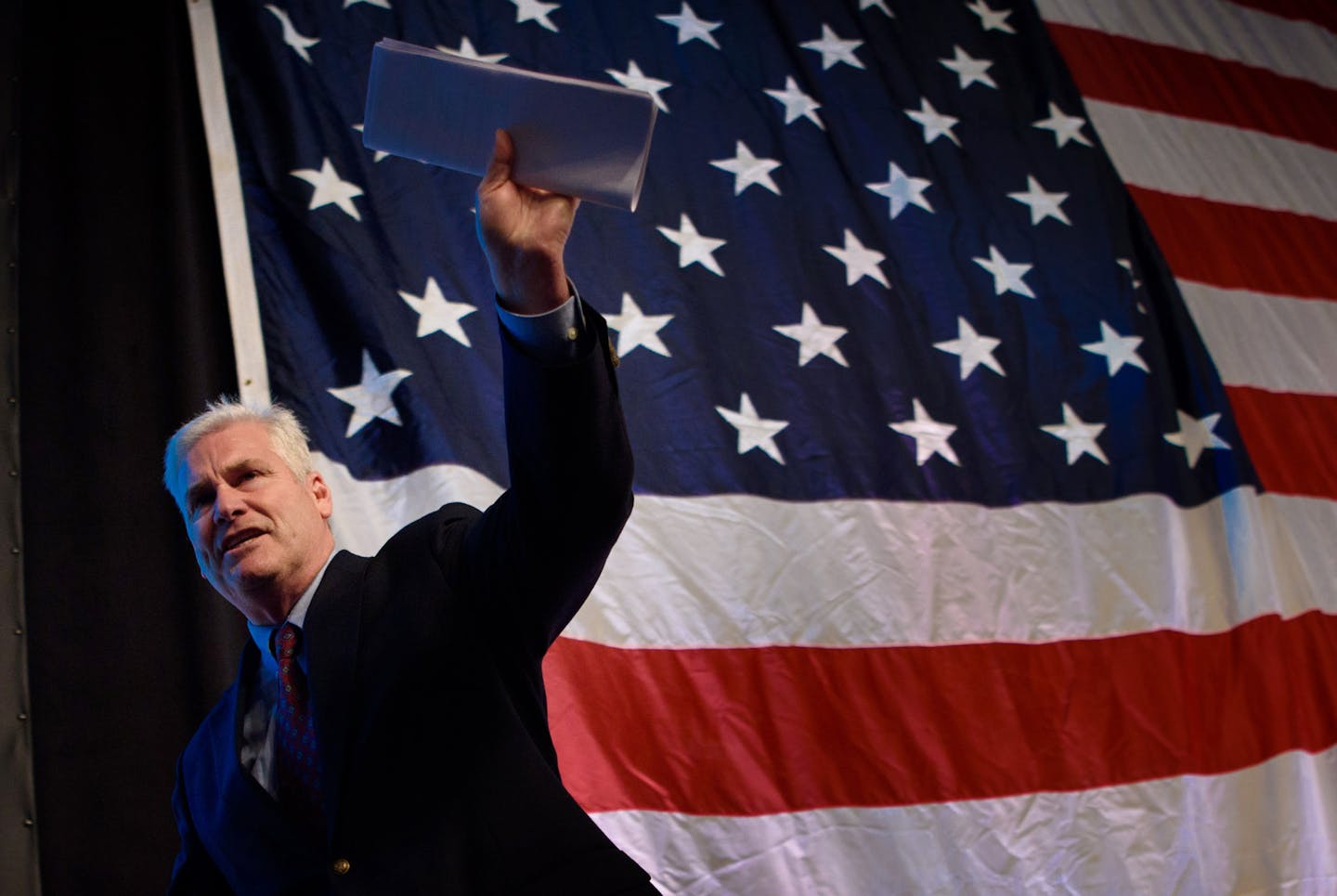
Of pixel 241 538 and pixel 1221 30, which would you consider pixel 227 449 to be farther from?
pixel 1221 30

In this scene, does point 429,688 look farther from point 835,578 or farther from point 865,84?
point 865,84

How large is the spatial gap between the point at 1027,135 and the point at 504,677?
8.54 ft

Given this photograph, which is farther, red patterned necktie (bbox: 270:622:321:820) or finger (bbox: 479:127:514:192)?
red patterned necktie (bbox: 270:622:321:820)

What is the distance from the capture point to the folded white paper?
103 cm

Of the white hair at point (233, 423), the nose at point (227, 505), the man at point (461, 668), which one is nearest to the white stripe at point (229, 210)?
the white hair at point (233, 423)

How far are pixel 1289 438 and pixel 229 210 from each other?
2.66m

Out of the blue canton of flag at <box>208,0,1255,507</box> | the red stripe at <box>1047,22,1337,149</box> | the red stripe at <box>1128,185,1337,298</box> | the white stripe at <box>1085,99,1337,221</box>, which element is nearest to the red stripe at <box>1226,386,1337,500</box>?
the blue canton of flag at <box>208,0,1255,507</box>

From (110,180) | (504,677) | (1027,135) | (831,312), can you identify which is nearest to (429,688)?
(504,677)

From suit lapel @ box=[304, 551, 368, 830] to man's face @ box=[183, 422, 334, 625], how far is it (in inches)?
3.1

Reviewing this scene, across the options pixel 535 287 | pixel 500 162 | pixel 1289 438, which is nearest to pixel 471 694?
pixel 535 287

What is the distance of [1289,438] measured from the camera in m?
3.16

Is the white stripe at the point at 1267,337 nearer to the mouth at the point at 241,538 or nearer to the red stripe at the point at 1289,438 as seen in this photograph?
the red stripe at the point at 1289,438

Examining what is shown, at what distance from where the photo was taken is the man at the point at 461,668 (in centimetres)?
105

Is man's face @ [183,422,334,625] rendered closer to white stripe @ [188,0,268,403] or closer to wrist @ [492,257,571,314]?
wrist @ [492,257,571,314]
